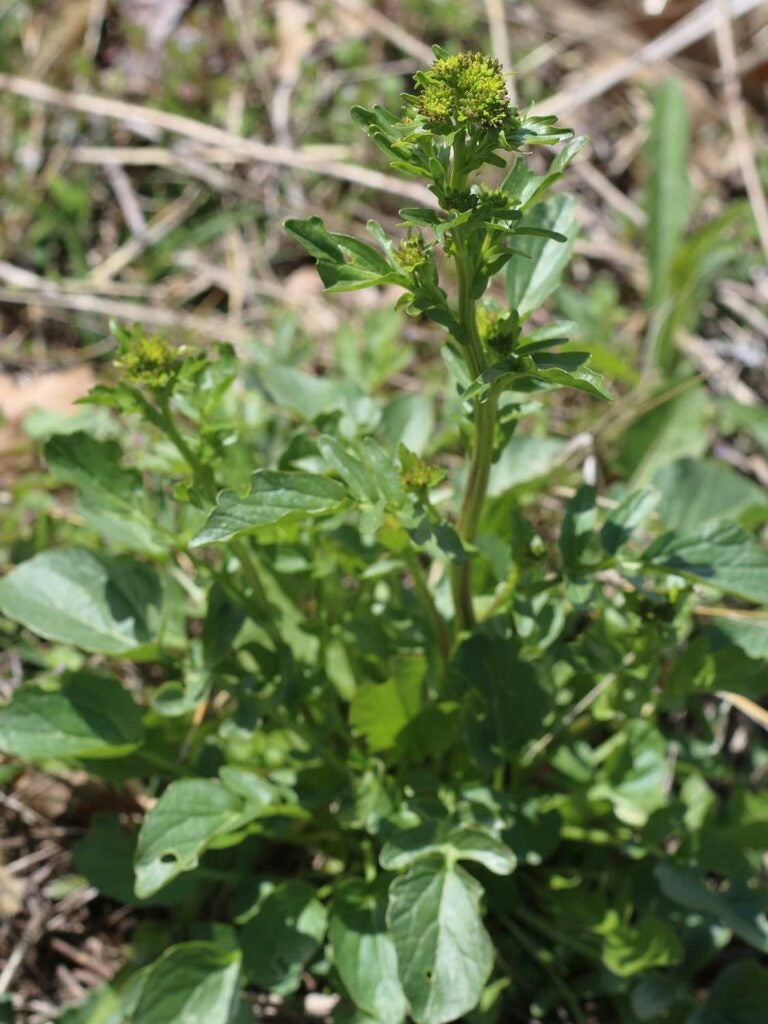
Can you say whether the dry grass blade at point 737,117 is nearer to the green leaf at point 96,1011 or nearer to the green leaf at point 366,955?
the green leaf at point 366,955

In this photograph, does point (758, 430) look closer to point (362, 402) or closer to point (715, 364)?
point (715, 364)

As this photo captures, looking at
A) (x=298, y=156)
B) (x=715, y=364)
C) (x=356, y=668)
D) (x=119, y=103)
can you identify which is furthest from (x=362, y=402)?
(x=119, y=103)

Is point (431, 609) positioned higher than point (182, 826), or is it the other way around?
point (431, 609)

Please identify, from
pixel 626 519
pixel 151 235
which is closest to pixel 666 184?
pixel 151 235

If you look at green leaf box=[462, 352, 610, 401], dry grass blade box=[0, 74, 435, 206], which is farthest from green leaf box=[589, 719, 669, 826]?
dry grass blade box=[0, 74, 435, 206]

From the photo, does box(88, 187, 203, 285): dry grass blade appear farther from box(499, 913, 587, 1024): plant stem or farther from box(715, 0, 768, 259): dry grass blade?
box(499, 913, 587, 1024): plant stem

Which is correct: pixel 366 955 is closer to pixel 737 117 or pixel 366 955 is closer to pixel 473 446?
pixel 473 446
